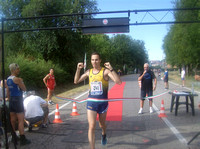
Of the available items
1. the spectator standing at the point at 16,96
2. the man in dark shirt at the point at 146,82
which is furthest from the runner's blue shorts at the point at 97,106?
the man in dark shirt at the point at 146,82

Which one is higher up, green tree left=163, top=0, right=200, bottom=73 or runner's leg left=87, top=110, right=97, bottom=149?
green tree left=163, top=0, right=200, bottom=73

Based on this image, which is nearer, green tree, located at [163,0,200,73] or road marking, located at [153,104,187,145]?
road marking, located at [153,104,187,145]

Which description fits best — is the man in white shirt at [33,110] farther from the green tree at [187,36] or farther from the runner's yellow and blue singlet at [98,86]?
the green tree at [187,36]

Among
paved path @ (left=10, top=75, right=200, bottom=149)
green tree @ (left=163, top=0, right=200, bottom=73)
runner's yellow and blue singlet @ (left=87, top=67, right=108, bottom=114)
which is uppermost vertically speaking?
green tree @ (left=163, top=0, right=200, bottom=73)

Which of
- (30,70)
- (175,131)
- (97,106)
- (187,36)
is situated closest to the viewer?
(97,106)

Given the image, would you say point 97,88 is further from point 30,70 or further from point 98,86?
point 30,70

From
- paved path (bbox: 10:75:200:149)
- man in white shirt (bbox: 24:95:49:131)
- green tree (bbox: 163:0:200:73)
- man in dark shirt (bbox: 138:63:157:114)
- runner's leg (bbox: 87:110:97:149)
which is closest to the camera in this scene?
runner's leg (bbox: 87:110:97:149)

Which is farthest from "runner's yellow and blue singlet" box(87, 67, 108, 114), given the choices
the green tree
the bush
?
the green tree

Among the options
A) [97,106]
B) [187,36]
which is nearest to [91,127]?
[97,106]

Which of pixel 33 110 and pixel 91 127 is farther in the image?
pixel 33 110

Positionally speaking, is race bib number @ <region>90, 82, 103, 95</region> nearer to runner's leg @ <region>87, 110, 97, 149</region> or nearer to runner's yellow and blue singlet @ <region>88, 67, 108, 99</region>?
runner's yellow and blue singlet @ <region>88, 67, 108, 99</region>

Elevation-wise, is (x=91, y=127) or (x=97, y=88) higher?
(x=97, y=88)

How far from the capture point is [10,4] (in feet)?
87.0

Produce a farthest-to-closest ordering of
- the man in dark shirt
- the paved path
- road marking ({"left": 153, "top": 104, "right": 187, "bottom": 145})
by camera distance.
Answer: the man in dark shirt → road marking ({"left": 153, "top": 104, "right": 187, "bottom": 145}) → the paved path
